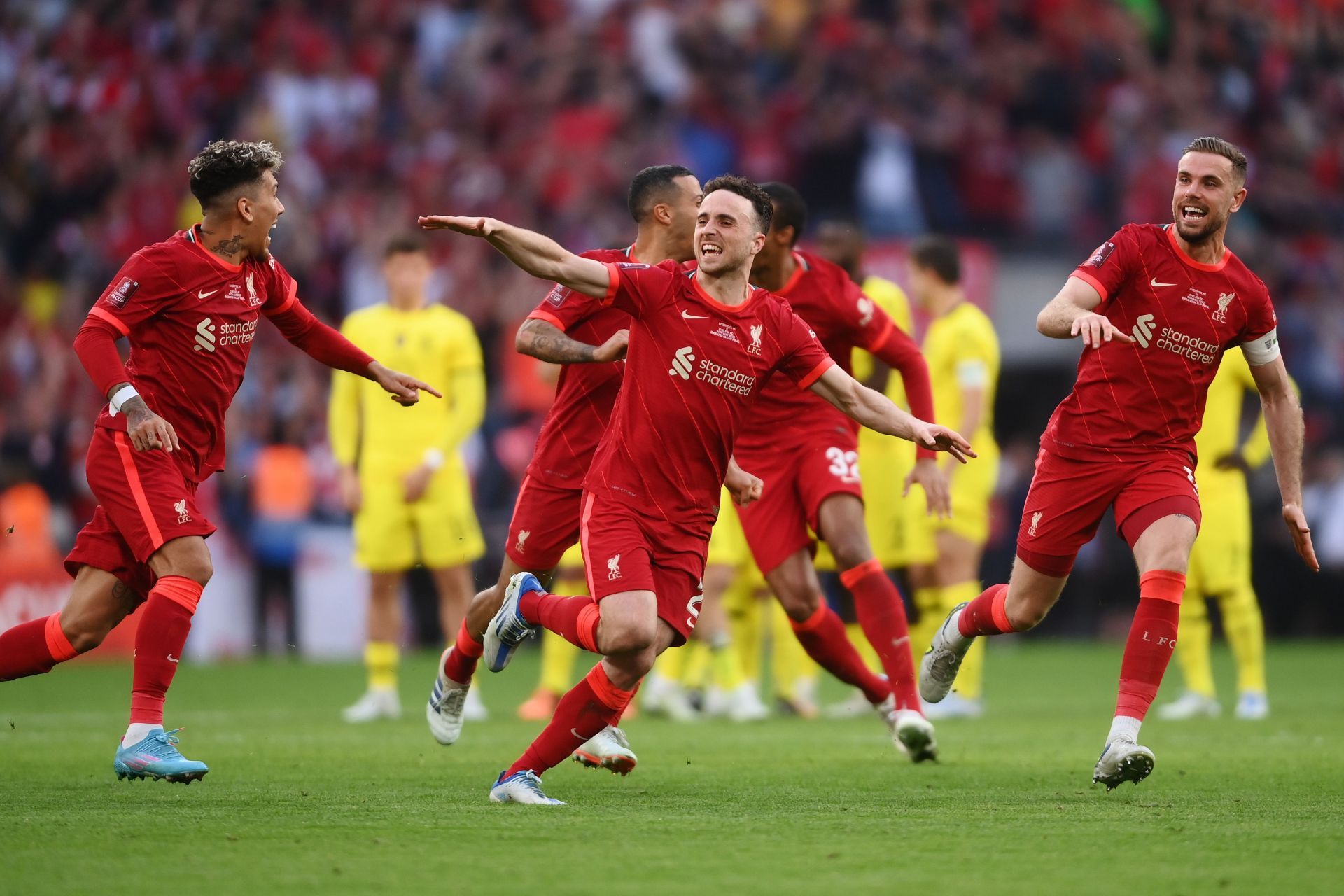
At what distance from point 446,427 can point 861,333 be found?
4.14m

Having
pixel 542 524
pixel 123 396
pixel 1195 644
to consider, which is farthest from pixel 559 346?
pixel 1195 644

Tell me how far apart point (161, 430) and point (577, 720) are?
76.1 inches

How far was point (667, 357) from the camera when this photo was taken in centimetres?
661

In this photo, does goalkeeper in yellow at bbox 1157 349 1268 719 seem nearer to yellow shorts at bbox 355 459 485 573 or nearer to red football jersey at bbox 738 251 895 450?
red football jersey at bbox 738 251 895 450

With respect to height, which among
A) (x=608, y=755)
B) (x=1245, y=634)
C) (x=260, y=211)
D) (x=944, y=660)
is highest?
(x=260, y=211)

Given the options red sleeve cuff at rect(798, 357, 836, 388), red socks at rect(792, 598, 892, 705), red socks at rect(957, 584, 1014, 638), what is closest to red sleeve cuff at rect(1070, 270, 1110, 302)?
red sleeve cuff at rect(798, 357, 836, 388)

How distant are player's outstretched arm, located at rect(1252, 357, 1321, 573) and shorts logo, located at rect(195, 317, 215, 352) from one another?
431 centimetres

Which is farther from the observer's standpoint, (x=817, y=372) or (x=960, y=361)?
(x=960, y=361)

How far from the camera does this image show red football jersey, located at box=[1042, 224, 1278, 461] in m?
7.22

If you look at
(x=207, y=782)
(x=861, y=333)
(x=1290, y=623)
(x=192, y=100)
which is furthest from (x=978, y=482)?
(x=192, y=100)

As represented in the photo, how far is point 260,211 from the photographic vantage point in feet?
24.0

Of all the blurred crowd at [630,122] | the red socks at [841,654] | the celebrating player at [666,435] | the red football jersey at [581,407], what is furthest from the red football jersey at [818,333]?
the blurred crowd at [630,122]

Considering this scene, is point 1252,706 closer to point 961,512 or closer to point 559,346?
point 961,512

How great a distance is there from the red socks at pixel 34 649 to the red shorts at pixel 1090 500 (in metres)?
3.95
